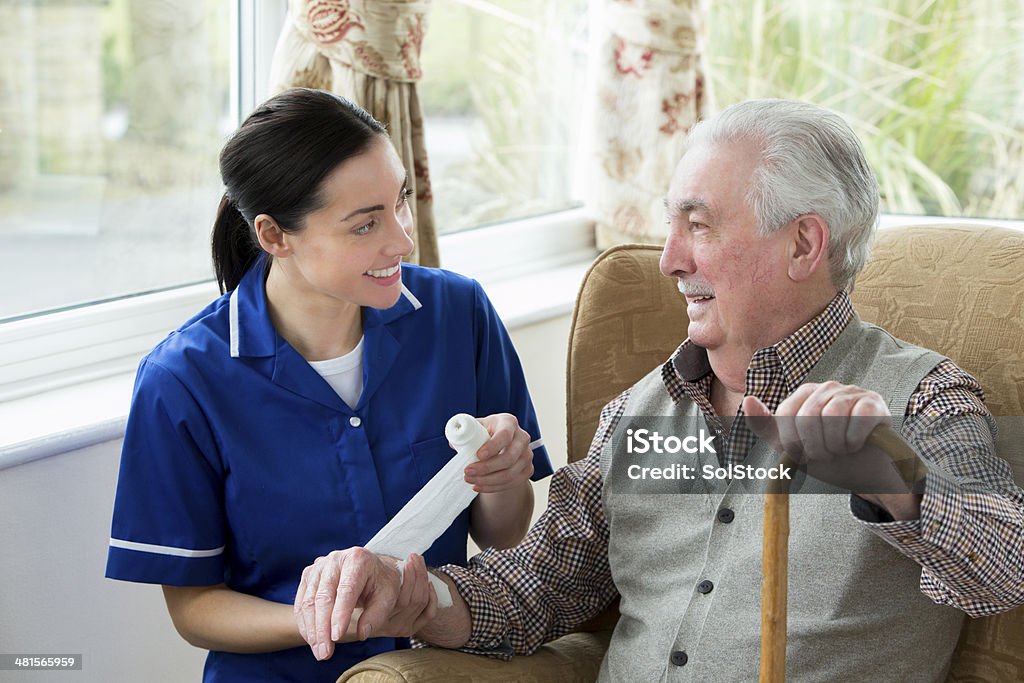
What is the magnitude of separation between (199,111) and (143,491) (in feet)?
3.15

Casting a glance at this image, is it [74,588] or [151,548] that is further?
[74,588]

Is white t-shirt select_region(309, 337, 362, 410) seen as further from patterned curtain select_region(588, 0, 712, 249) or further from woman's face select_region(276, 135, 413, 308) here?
patterned curtain select_region(588, 0, 712, 249)

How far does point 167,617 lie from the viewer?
1.83 meters

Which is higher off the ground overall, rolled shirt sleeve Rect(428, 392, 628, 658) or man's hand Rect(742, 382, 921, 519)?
man's hand Rect(742, 382, 921, 519)

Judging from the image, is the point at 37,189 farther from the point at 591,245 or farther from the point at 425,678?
the point at 591,245

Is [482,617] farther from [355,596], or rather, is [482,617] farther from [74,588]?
[74,588]

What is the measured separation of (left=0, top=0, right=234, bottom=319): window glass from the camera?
1.89 m

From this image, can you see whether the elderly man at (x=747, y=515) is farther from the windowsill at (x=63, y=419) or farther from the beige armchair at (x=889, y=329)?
the windowsill at (x=63, y=419)

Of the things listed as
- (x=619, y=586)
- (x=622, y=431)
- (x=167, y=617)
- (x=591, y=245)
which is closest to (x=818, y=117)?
(x=622, y=431)

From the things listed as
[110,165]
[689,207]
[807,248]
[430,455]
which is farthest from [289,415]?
[110,165]

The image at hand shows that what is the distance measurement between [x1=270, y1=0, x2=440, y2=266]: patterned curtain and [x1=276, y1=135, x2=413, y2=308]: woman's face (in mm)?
494

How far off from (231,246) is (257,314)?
0.48 ft

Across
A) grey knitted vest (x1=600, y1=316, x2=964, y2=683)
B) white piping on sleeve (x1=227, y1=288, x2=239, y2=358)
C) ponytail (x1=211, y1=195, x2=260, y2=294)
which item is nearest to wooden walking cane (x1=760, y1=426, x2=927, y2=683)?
grey knitted vest (x1=600, y1=316, x2=964, y2=683)

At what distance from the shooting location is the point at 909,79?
300cm
